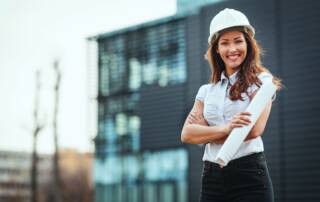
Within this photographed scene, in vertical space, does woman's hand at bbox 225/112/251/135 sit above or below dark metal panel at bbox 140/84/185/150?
below

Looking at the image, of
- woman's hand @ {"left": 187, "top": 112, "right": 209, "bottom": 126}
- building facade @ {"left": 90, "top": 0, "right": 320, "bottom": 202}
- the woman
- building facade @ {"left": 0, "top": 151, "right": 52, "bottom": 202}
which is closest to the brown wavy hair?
the woman

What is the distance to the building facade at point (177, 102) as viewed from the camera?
1730 cm

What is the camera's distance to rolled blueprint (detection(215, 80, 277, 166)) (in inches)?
80.2

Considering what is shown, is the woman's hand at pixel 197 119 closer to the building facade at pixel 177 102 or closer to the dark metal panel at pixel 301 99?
the building facade at pixel 177 102

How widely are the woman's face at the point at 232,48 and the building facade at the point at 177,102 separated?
1466cm

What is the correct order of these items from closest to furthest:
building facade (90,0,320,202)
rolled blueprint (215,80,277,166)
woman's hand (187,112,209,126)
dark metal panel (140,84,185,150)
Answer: rolled blueprint (215,80,277,166) → woman's hand (187,112,209,126) → building facade (90,0,320,202) → dark metal panel (140,84,185,150)

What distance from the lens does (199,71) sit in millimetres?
20219

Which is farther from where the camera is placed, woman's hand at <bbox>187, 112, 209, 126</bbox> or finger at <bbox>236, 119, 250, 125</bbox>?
woman's hand at <bbox>187, 112, 209, 126</bbox>

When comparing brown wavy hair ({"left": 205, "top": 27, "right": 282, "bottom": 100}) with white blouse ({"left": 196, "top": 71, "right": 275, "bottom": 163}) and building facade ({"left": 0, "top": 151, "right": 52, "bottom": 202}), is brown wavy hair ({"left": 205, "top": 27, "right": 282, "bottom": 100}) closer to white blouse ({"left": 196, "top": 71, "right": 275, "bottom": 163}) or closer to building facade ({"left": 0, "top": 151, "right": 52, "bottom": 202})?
white blouse ({"left": 196, "top": 71, "right": 275, "bottom": 163})

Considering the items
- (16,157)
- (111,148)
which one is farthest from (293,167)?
(16,157)

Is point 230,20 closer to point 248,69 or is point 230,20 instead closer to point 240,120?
point 248,69

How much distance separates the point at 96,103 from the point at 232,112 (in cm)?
2175

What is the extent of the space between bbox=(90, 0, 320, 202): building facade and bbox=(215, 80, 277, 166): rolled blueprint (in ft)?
48.6

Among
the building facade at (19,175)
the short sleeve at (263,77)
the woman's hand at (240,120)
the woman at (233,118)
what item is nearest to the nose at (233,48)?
the woman at (233,118)
